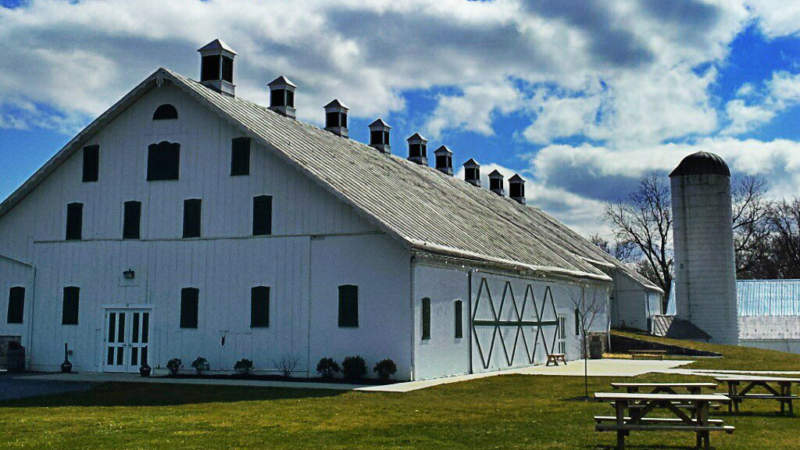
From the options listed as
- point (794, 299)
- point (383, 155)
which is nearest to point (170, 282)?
point (383, 155)

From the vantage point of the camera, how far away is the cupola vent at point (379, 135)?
41469 mm

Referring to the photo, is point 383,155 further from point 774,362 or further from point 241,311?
point 774,362

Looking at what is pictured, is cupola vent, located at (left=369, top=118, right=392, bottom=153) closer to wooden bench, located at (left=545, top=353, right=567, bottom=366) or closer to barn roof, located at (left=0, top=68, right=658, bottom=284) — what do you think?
barn roof, located at (left=0, top=68, right=658, bottom=284)

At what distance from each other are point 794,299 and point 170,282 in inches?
1553

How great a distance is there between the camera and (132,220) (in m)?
27.9

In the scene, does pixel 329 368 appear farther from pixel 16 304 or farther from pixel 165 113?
pixel 16 304

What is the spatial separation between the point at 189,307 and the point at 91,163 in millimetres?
6187

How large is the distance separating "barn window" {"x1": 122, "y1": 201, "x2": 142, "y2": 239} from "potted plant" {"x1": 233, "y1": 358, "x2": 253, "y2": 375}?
5590 millimetres

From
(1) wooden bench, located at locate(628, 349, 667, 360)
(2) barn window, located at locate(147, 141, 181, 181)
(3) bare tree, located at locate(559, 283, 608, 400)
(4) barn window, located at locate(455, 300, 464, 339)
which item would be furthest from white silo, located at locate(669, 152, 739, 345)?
(2) barn window, located at locate(147, 141, 181, 181)

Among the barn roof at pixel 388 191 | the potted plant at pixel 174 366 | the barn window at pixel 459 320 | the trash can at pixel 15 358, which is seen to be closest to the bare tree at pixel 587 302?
the barn roof at pixel 388 191

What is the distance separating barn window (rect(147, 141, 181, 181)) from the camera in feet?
Result: 90.8

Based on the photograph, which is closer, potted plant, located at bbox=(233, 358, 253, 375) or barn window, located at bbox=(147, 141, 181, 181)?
potted plant, located at bbox=(233, 358, 253, 375)

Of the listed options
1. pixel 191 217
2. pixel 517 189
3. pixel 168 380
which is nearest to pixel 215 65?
pixel 191 217

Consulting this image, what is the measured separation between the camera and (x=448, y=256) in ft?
83.8
